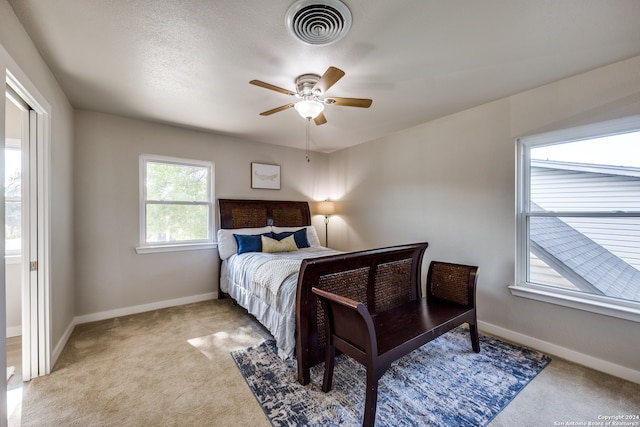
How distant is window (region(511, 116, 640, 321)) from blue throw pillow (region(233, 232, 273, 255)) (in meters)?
3.07

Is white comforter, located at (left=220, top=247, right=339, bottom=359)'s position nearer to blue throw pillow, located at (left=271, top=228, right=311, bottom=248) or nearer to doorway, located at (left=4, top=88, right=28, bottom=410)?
blue throw pillow, located at (left=271, top=228, right=311, bottom=248)

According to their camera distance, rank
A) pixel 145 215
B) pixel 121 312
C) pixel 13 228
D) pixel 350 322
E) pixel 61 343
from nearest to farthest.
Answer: pixel 350 322
pixel 61 343
pixel 13 228
pixel 121 312
pixel 145 215

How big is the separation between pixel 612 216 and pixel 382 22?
8.05 ft

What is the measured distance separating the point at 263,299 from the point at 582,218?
3069 mm

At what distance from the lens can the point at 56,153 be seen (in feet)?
7.80

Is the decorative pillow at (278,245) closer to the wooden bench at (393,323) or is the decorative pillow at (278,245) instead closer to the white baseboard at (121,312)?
the white baseboard at (121,312)

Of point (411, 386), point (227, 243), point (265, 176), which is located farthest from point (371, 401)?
point (265, 176)

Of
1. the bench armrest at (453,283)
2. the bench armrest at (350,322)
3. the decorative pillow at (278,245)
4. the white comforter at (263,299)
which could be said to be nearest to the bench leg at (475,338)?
the bench armrest at (453,283)

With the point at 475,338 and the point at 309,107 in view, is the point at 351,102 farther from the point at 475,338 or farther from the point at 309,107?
the point at 475,338

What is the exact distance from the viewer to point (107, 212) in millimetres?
3201

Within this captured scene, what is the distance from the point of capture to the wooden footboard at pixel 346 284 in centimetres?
196

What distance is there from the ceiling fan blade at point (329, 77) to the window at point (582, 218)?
2108mm

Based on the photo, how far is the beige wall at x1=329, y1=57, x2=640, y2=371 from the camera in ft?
7.06

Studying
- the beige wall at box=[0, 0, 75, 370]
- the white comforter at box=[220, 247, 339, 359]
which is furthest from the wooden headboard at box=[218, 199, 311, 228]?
the beige wall at box=[0, 0, 75, 370]
